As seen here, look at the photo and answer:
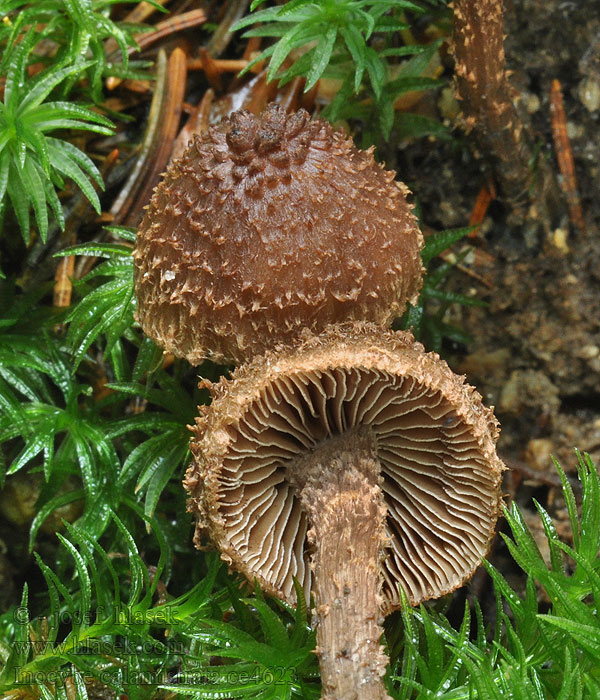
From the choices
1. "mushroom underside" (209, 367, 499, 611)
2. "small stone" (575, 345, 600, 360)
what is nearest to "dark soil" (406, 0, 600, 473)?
"small stone" (575, 345, 600, 360)

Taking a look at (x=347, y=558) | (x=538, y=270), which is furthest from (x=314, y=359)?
(x=538, y=270)

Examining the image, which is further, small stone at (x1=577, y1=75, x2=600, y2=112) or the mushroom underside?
small stone at (x1=577, y1=75, x2=600, y2=112)

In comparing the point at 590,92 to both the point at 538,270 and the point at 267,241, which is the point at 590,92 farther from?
the point at 267,241

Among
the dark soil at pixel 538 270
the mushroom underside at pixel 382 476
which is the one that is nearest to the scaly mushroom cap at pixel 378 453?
the mushroom underside at pixel 382 476

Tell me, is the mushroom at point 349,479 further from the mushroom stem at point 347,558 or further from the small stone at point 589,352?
the small stone at point 589,352

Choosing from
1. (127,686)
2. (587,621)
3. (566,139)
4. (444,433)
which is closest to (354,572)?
(444,433)

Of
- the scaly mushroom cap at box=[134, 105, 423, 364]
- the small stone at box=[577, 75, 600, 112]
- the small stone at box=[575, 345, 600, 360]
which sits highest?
the small stone at box=[577, 75, 600, 112]

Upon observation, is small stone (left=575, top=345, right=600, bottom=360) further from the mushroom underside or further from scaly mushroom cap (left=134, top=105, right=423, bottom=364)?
scaly mushroom cap (left=134, top=105, right=423, bottom=364)

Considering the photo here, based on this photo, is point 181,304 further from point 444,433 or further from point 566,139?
point 566,139

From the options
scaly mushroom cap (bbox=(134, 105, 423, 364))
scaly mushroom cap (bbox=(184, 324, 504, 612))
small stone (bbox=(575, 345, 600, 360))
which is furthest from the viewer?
small stone (bbox=(575, 345, 600, 360))
